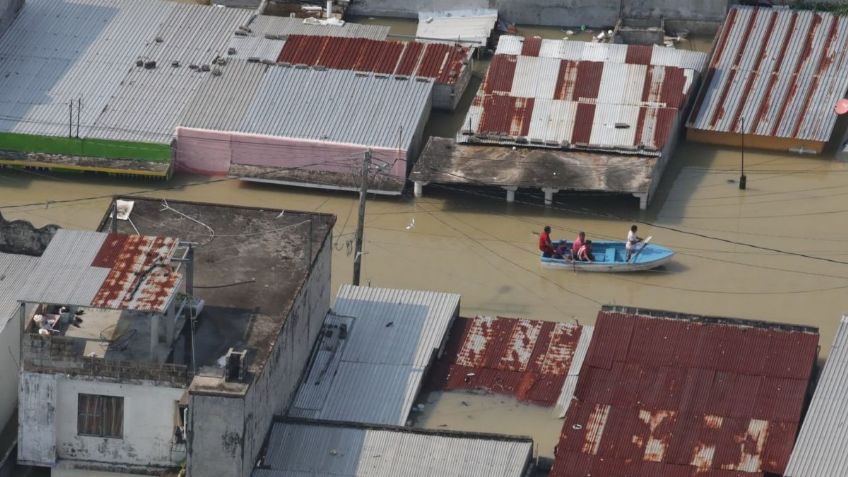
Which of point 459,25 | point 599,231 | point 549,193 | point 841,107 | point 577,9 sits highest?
point 577,9

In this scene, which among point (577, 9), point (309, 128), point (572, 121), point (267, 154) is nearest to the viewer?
point (267, 154)

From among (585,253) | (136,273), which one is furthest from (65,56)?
(136,273)

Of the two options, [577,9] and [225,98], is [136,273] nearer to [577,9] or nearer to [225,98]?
[225,98]

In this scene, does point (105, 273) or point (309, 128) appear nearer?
point (105, 273)

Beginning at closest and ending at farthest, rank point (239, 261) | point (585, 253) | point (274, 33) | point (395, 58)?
Result: point (239, 261)
point (585, 253)
point (395, 58)
point (274, 33)

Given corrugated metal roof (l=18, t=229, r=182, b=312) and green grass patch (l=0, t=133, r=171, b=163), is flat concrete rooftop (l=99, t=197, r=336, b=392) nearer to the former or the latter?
corrugated metal roof (l=18, t=229, r=182, b=312)

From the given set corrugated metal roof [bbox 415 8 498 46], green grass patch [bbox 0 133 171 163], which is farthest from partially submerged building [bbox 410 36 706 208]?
green grass patch [bbox 0 133 171 163]

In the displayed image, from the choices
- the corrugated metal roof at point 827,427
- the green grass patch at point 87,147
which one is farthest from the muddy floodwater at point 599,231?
the corrugated metal roof at point 827,427
